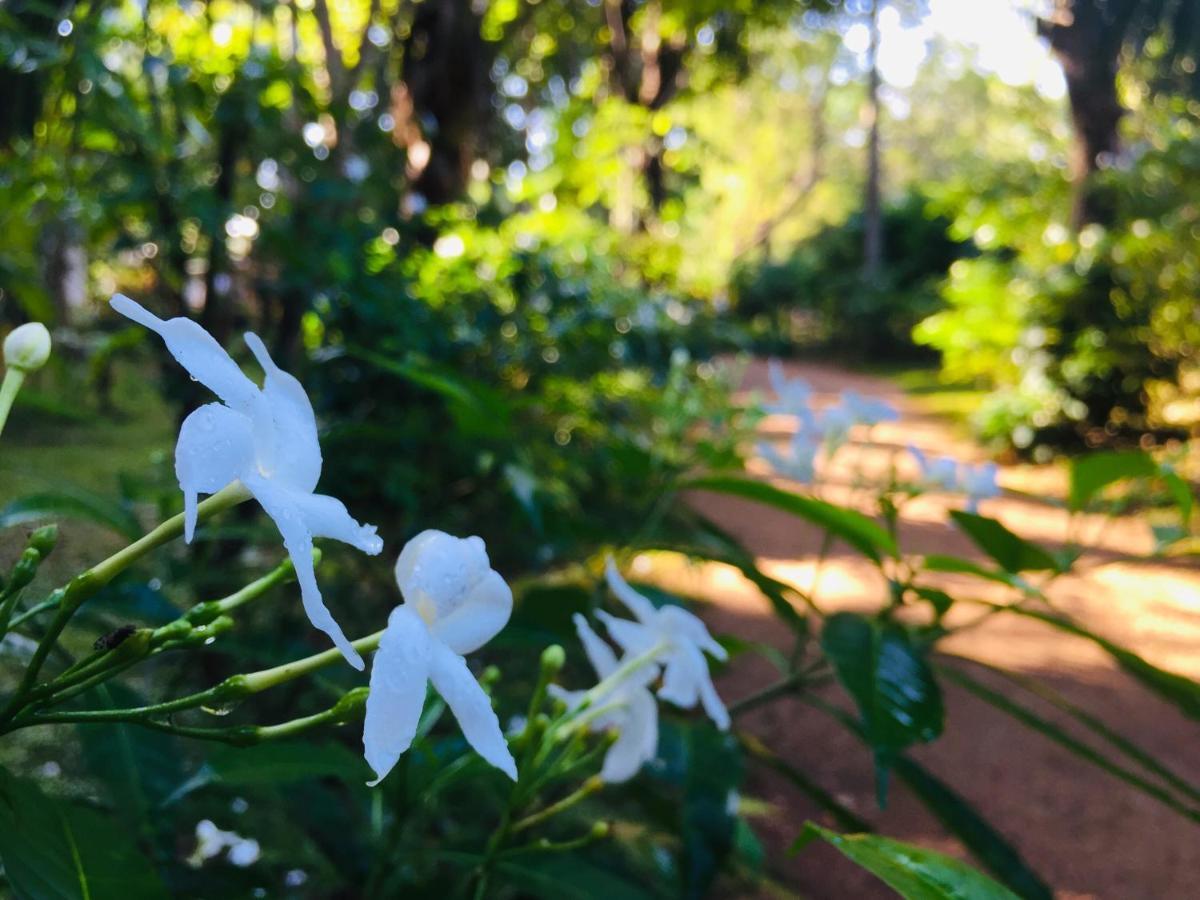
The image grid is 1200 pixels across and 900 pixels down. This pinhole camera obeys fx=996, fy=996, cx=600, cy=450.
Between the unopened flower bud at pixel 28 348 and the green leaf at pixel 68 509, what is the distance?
24 cm

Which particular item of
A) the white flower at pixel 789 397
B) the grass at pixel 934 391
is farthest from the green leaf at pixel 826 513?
the grass at pixel 934 391

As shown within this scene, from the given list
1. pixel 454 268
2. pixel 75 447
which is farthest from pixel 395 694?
pixel 75 447

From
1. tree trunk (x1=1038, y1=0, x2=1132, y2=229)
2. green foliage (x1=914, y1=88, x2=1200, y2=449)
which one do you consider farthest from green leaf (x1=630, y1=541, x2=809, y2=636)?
tree trunk (x1=1038, y1=0, x2=1132, y2=229)

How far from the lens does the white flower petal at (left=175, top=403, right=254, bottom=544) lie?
0.34m

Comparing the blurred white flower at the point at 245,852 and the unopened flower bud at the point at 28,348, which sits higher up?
the unopened flower bud at the point at 28,348

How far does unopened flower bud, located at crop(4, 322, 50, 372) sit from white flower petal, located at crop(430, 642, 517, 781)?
284 millimetres

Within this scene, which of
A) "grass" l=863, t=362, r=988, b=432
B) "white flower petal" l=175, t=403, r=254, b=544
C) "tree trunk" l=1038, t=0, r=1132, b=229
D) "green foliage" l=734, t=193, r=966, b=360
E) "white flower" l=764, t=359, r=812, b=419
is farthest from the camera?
"green foliage" l=734, t=193, r=966, b=360

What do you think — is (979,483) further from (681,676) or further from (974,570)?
(681,676)

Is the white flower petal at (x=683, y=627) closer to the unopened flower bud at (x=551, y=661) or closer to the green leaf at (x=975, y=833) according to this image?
the unopened flower bud at (x=551, y=661)

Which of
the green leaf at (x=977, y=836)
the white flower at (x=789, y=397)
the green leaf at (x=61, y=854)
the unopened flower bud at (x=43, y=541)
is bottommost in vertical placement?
the green leaf at (x=977, y=836)

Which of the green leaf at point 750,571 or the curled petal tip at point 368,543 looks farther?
the green leaf at point 750,571

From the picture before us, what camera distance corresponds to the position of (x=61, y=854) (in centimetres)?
46

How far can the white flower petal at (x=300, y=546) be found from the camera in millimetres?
338

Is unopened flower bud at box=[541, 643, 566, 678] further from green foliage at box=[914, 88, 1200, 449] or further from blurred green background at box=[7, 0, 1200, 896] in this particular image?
green foliage at box=[914, 88, 1200, 449]
